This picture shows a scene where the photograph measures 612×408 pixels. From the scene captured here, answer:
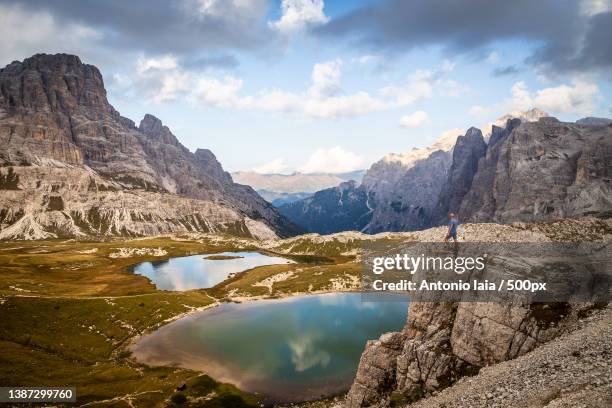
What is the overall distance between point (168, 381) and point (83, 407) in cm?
1487

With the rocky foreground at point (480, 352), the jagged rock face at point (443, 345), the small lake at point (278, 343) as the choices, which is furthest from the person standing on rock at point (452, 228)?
the small lake at point (278, 343)

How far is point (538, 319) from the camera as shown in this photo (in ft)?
121

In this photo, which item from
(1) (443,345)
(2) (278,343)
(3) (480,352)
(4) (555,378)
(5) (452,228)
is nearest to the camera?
(4) (555,378)

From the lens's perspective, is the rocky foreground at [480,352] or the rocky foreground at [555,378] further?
the rocky foreground at [480,352]

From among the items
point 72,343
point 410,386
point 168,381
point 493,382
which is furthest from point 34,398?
point 493,382

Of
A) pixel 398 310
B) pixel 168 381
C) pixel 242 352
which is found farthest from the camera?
pixel 398 310

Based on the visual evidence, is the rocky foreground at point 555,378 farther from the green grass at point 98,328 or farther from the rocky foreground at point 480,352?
the green grass at point 98,328

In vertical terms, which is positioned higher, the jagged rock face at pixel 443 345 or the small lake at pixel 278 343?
the jagged rock face at pixel 443 345

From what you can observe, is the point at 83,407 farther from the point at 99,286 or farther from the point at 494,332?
the point at 99,286

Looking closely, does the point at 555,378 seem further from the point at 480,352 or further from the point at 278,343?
the point at 278,343

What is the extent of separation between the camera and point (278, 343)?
91.3m

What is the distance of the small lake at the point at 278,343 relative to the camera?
7206 cm

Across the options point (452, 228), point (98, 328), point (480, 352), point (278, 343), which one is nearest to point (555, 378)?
point (480, 352)

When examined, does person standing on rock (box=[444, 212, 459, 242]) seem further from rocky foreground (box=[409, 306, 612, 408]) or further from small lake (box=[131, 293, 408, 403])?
small lake (box=[131, 293, 408, 403])
